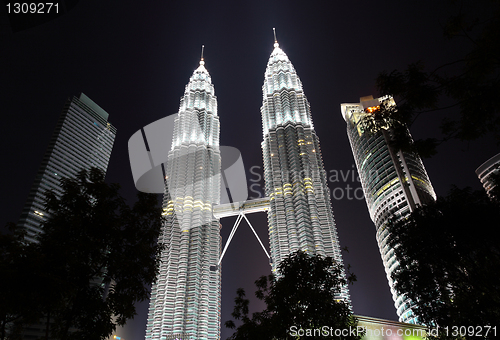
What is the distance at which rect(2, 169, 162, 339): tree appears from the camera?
1190 cm

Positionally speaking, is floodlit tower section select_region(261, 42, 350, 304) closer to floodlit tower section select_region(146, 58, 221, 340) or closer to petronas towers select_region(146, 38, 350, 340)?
petronas towers select_region(146, 38, 350, 340)

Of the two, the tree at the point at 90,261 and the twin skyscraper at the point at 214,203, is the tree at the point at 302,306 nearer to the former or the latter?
the tree at the point at 90,261

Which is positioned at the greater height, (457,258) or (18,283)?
(457,258)

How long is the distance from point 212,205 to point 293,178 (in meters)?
29.0

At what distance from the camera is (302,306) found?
19781 mm

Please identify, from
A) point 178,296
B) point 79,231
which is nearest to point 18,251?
point 79,231

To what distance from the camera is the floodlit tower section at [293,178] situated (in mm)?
92562

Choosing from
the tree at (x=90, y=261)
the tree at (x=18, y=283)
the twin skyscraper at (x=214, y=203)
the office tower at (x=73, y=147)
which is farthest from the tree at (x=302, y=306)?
the office tower at (x=73, y=147)

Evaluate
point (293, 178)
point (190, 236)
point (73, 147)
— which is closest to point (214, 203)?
point (190, 236)

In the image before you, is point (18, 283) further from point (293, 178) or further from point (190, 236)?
A: point (293, 178)

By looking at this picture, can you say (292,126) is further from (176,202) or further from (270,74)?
(176,202)

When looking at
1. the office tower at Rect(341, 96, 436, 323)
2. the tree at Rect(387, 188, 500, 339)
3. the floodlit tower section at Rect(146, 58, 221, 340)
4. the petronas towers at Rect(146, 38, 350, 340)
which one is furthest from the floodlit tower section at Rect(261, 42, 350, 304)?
the tree at Rect(387, 188, 500, 339)

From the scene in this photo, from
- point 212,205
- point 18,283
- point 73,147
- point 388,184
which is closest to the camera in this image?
point 18,283

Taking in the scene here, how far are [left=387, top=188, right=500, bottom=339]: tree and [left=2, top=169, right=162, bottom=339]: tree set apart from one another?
16.3 m
